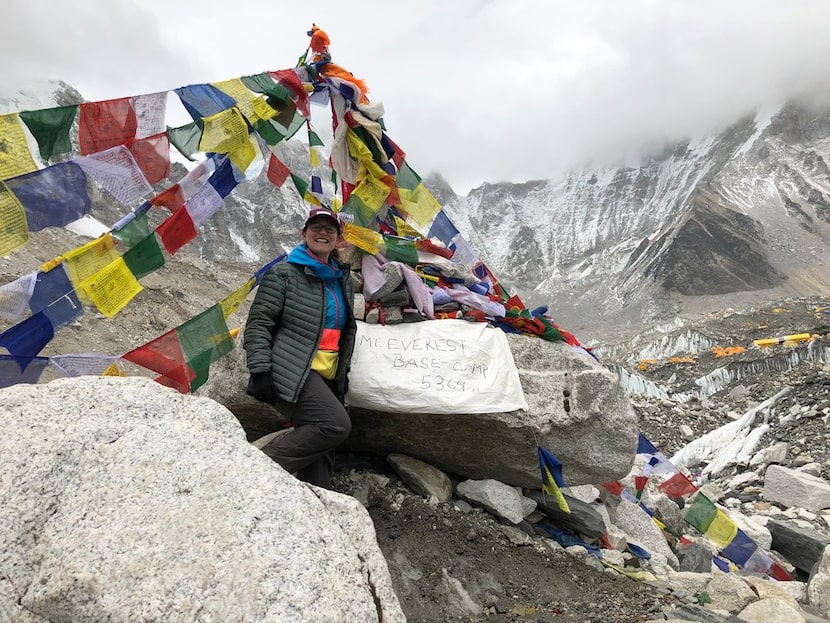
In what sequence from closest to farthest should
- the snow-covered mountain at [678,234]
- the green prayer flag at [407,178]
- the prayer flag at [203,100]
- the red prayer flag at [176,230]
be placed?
the red prayer flag at [176,230] < the prayer flag at [203,100] < the green prayer flag at [407,178] < the snow-covered mountain at [678,234]

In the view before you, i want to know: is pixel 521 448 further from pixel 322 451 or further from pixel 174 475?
pixel 174 475

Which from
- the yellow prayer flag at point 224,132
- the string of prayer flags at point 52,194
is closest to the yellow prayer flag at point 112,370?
the string of prayer flags at point 52,194

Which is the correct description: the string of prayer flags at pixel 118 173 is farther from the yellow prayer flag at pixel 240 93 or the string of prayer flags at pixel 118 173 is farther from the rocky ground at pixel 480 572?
the rocky ground at pixel 480 572

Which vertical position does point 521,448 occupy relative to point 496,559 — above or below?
above

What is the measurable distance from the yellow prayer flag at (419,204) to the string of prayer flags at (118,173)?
9.25 feet

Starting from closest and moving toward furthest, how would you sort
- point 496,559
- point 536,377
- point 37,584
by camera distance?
1. point 37,584
2. point 496,559
3. point 536,377

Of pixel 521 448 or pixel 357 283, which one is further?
pixel 357 283

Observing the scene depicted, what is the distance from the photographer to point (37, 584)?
6.58 feet

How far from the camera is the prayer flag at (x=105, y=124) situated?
13.5 feet

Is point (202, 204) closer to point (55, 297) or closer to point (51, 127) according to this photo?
point (51, 127)

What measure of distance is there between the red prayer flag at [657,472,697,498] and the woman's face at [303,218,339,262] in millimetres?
5875

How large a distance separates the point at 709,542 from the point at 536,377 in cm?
472

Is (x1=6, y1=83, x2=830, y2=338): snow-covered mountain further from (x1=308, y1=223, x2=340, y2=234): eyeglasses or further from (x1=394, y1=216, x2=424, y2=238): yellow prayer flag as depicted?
(x1=308, y1=223, x2=340, y2=234): eyeglasses

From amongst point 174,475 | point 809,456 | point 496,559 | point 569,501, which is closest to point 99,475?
point 174,475
